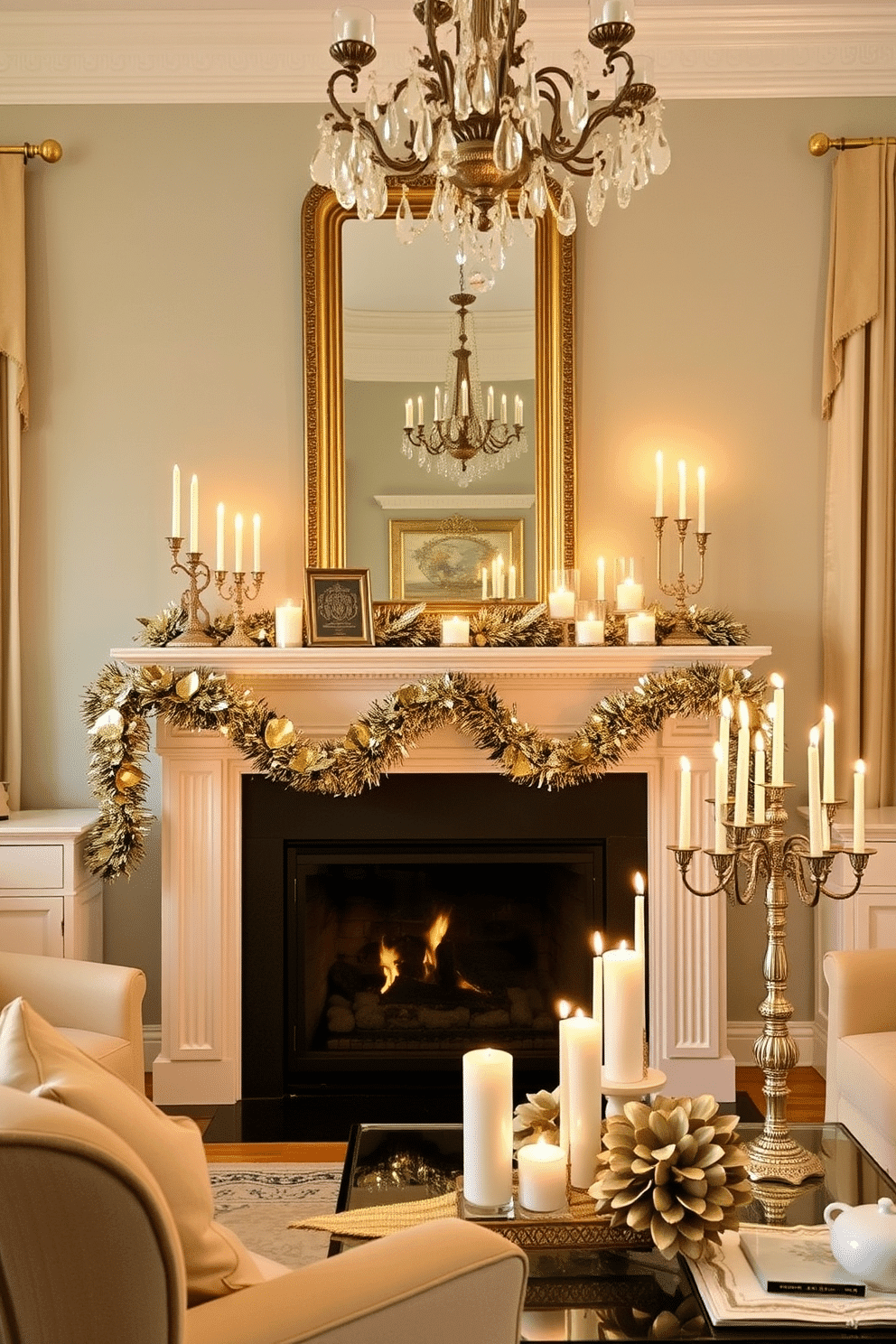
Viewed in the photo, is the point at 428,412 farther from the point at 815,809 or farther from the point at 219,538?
the point at 815,809

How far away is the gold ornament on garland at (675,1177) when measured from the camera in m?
1.70

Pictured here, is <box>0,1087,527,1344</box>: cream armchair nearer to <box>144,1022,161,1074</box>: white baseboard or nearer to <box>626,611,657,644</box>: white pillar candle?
<box>626,611,657,644</box>: white pillar candle

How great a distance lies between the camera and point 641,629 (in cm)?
349

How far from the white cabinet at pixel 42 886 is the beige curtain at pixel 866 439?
2274 millimetres

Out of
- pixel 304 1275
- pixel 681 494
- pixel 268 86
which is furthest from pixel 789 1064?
pixel 268 86

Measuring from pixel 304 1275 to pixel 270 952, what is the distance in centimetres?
218

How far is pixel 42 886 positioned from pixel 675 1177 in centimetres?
225

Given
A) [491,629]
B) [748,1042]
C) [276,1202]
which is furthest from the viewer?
[748,1042]

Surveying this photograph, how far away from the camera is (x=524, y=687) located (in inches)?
139

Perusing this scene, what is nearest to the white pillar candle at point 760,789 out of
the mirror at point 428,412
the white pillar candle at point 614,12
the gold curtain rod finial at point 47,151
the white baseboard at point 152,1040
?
the white pillar candle at point 614,12

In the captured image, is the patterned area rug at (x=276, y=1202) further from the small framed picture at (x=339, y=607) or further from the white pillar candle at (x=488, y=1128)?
the small framed picture at (x=339, y=607)

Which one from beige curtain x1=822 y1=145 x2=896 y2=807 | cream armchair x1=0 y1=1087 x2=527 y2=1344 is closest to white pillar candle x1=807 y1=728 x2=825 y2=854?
cream armchair x1=0 y1=1087 x2=527 y2=1344

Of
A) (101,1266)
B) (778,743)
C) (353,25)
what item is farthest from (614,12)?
(101,1266)

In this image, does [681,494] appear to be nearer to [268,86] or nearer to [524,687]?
[524,687]
